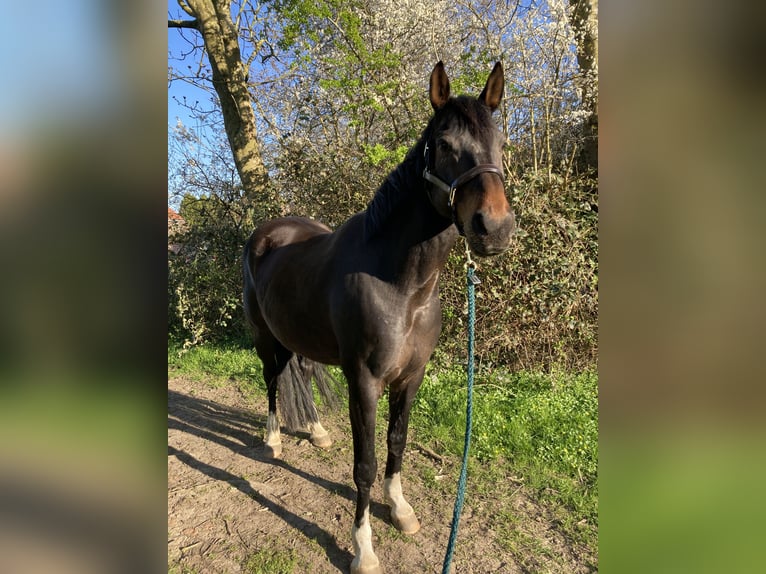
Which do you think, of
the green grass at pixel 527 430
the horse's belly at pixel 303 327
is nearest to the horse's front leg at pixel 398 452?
the horse's belly at pixel 303 327

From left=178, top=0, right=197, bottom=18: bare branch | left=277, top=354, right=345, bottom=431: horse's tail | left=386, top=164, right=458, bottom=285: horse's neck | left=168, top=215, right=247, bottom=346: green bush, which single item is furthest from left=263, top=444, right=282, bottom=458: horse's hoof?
left=178, top=0, right=197, bottom=18: bare branch

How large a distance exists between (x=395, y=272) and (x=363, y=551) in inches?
57.6

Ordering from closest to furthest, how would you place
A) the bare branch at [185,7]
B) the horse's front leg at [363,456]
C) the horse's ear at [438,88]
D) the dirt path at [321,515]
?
the horse's ear at [438,88] < the horse's front leg at [363,456] < the dirt path at [321,515] < the bare branch at [185,7]

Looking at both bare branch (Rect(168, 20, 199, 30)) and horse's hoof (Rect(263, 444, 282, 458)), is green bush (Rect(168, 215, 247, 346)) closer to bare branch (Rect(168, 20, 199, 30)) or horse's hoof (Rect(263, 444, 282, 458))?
bare branch (Rect(168, 20, 199, 30))

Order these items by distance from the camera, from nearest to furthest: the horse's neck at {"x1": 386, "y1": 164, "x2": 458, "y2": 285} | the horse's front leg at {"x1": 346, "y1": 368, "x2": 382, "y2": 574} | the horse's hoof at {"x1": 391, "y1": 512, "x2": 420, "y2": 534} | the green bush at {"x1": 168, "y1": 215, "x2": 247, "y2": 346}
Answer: the horse's neck at {"x1": 386, "y1": 164, "x2": 458, "y2": 285}, the horse's front leg at {"x1": 346, "y1": 368, "x2": 382, "y2": 574}, the horse's hoof at {"x1": 391, "y1": 512, "x2": 420, "y2": 534}, the green bush at {"x1": 168, "y1": 215, "x2": 247, "y2": 346}

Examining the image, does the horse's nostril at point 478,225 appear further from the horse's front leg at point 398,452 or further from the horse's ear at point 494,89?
the horse's front leg at point 398,452

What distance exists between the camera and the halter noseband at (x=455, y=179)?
1.55 metres

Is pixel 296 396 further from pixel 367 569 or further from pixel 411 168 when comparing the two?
pixel 411 168

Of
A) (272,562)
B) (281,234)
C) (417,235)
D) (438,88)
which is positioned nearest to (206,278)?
(281,234)

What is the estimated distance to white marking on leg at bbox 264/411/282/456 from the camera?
11.1 ft

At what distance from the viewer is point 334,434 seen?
3723mm

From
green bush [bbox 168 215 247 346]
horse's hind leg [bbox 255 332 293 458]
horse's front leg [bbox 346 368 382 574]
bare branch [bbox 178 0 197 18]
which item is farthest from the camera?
bare branch [bbox 178 0 197 18]
